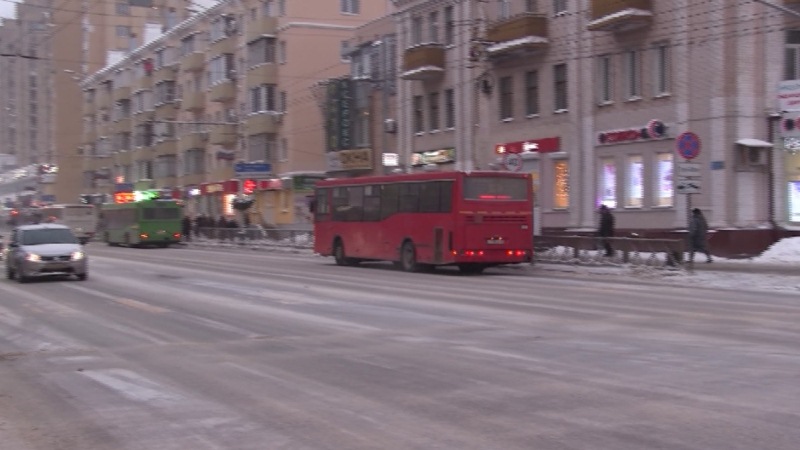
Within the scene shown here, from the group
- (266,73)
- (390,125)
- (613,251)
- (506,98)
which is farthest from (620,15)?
(266,73)

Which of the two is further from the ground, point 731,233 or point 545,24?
point 545,24

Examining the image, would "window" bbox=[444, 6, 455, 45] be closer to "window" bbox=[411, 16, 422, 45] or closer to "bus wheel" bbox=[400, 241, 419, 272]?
"window" bbox=[411, 16, 422, 45]

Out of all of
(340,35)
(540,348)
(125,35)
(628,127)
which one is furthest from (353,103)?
(125,35)

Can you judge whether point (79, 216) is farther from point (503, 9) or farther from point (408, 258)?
point (408, 258)

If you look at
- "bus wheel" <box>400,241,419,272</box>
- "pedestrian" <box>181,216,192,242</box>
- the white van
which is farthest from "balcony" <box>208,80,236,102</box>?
"bus wheel" <box>400,241,419,272</box>

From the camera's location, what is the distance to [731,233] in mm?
30938

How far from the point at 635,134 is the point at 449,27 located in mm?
13702

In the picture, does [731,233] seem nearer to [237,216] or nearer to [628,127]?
[628,127]

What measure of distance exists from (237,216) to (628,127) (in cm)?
3924

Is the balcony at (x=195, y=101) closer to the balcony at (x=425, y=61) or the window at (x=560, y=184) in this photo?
the balcony at (x=425, y=61)

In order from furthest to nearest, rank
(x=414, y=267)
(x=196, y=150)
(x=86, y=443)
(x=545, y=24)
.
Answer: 1. (x=196, y=150)
2. (x=545, y=24)
3. (x=414, y=267)
4. (x=86, y=443)

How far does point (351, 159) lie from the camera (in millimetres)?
56062

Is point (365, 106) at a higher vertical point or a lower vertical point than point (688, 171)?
higher

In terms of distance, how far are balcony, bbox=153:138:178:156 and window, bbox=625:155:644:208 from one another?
53.5 metres
